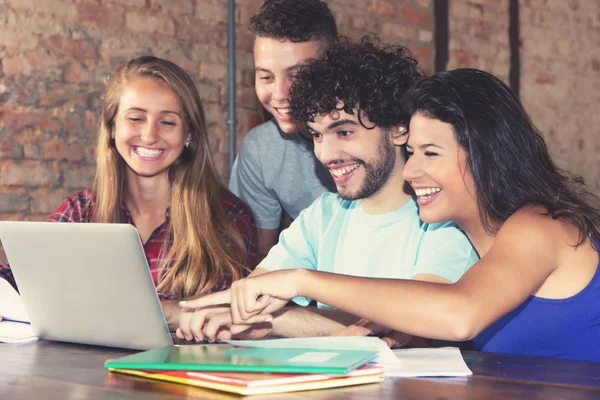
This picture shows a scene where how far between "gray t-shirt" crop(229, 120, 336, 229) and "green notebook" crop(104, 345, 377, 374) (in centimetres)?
154

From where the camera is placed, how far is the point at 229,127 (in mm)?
3629

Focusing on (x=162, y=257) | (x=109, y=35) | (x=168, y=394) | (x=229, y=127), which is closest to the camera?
(x=168, y=394)

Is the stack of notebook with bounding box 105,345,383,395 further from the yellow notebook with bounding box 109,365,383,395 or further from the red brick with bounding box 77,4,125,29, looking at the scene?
the red brick with bounding box 77,4,125,29

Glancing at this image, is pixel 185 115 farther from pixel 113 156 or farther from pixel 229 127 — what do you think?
pixel 229 127

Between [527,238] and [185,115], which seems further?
[185,115]

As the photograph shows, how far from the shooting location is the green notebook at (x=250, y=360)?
3.60ft

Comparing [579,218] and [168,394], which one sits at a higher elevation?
[579,218]

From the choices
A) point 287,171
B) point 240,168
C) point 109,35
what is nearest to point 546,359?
point 287,171

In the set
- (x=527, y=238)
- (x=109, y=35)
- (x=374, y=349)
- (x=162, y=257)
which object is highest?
(x=109, y=35)

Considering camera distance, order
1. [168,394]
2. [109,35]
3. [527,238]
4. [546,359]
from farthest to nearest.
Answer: [109,35], [527,238], [546,359], [168,394]

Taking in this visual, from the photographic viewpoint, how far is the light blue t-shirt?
69.4 inches

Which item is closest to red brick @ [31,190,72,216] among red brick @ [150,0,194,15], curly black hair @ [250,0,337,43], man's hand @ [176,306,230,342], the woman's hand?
red brick @ [150,0,194,15]

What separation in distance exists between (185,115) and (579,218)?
1.33m

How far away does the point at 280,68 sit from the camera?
8.47 feet
